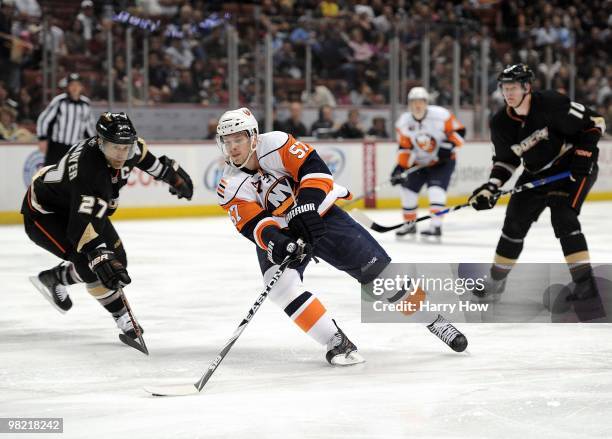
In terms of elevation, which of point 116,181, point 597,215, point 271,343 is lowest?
point 597,215

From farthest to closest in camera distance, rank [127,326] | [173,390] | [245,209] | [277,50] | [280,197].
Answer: [277,50] < [127,326] < [280,197] < [245,209] < [173,390]

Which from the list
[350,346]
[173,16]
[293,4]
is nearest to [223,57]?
[173,16]

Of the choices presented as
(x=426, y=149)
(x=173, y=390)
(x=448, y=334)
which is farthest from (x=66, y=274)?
(x=426, y=149)

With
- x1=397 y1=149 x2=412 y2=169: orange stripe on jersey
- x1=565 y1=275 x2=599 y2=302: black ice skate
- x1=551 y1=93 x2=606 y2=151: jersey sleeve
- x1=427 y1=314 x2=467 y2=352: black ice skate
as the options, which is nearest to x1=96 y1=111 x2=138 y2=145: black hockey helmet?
x1=427 y1=314 x2=467 y2=352: black ice skate

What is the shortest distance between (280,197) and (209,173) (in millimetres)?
6617

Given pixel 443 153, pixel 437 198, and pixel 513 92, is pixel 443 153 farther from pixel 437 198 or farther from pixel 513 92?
pixel 513 92

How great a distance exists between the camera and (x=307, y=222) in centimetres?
340

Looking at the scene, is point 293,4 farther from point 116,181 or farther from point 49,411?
point 49,411

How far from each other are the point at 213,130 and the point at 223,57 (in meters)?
0.68

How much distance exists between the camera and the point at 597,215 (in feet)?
32.5

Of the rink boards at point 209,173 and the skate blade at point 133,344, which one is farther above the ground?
the skate blade at point 133,344

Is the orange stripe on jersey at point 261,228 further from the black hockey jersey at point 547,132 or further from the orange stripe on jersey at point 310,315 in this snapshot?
the black hockey jersey at point 547,132

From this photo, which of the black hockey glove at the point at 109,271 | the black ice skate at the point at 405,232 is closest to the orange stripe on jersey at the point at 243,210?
the black hockey glove at the point at 109,271

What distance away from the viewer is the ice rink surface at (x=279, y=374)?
9.02 feet
